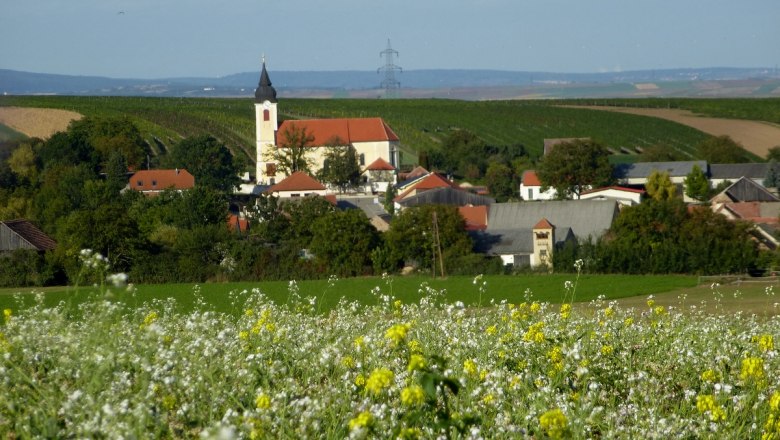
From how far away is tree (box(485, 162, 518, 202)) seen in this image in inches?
2844

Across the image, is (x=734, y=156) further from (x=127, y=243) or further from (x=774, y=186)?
(x=127, y=243)

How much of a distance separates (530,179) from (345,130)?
25.8 m

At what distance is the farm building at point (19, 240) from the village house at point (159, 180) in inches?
1049

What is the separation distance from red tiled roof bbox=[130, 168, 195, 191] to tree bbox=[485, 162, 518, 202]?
18.6 m

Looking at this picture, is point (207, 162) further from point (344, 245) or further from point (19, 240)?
point (344, 245)

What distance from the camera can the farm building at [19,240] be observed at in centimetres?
4306

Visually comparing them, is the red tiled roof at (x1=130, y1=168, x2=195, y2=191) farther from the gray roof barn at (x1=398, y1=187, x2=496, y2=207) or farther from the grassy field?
the grassy field

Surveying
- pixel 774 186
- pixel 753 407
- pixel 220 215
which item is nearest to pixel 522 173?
pixel 774 186

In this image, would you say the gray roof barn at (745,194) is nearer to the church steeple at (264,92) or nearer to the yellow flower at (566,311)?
the church steeple at (264,92)

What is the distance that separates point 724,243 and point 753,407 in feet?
116

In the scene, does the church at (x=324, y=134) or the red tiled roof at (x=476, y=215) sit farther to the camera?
the church at (x=324, y=134)

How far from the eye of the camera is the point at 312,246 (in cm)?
4288

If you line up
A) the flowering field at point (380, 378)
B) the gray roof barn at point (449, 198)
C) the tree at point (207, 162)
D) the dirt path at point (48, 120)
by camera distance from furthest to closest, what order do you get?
the dirt path at point (48, 120) < the tree at point (207, 162) < the gray roof barn at point (449, 198) < the flowering field at point (380, 378)

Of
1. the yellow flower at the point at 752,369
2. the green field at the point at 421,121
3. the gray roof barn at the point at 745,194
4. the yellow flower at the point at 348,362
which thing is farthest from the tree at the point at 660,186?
the yellow flower at the point at 348,362
